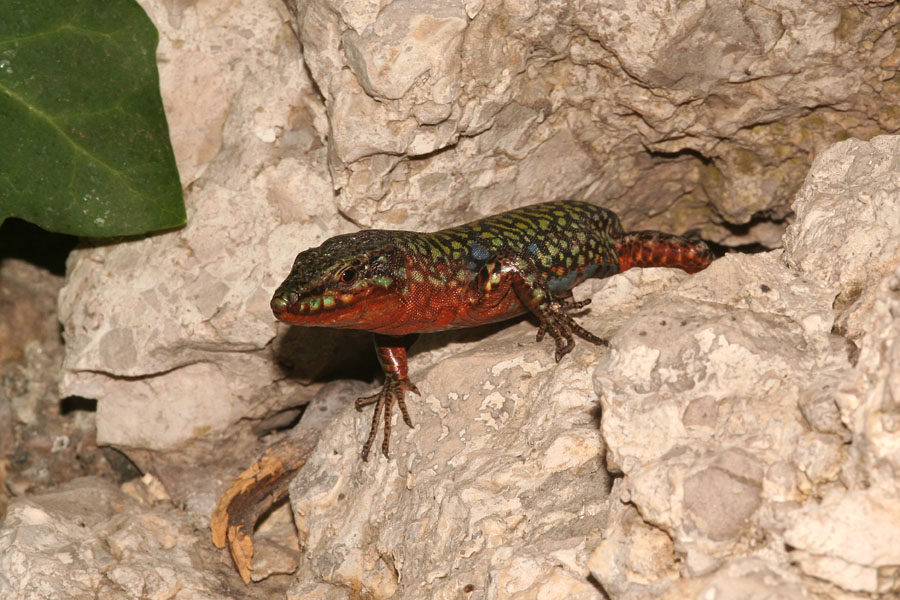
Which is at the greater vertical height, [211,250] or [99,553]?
[211,250]

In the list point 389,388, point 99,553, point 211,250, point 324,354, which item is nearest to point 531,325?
point 389,388

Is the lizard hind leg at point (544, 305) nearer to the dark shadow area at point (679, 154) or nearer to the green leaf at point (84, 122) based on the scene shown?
the dark shadow area at point (679, 154)

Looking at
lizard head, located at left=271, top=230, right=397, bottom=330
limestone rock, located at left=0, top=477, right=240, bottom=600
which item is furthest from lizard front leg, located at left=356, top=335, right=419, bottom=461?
limestone rock, located at left=0, top=477, right=240, bottom=600

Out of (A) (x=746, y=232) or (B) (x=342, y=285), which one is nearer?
(B) (x=342, y=285)

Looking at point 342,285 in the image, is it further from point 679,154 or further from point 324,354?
point 679,154

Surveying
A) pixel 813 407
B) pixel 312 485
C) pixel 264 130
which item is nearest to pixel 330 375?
pixel 312 485

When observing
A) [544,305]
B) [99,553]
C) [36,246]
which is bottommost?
[99,553]
